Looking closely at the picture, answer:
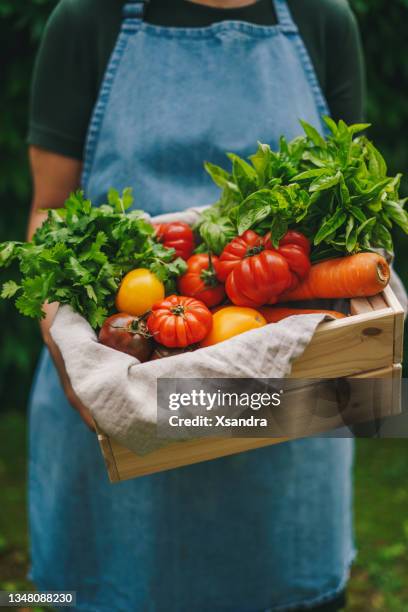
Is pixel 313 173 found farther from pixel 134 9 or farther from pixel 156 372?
pixel 134 9

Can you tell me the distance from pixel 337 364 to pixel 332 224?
0.80 feet

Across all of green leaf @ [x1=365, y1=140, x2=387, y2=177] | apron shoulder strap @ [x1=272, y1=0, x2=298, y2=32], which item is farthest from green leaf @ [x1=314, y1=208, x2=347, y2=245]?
apron shoulder strap @ [x1=272, y1=0, x2=298, y2=32]

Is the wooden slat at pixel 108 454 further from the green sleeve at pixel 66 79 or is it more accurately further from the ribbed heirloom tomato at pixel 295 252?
the green sleeve at pixel 66 79

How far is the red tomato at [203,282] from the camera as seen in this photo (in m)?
1.37

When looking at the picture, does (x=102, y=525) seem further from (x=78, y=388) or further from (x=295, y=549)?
(x=78, y=388)

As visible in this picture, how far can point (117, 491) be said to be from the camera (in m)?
1.70

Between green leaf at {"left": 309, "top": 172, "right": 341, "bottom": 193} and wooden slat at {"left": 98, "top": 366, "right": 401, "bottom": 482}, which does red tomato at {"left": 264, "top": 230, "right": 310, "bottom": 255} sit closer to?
green leaf at {"left": 309, "top": 172, "right": 341, "bottom": 193}

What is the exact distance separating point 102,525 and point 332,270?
0.89 metres

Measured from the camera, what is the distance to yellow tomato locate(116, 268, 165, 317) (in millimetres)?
1306

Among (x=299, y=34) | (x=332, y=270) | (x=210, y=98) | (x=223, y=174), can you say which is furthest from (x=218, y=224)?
(x=299, y=34)

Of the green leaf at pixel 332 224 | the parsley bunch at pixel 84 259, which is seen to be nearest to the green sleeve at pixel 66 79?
the parsley bunch at pixel 84 259

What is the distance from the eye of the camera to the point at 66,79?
1.59 metres

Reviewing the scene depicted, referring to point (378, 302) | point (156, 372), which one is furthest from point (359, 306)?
point (156, 372)

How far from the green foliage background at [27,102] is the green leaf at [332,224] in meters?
1.87
